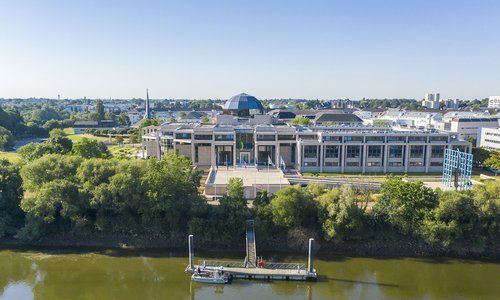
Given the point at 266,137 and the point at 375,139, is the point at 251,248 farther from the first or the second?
the point at 375,139

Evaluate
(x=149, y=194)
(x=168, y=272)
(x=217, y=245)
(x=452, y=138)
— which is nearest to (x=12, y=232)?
(x=149, y=194)

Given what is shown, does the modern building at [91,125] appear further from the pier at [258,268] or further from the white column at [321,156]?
the pier at [258,268]

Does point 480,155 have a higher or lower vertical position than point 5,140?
higher

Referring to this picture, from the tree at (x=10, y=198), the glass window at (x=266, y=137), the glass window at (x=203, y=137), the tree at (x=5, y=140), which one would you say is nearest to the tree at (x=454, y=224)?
the glass window at (x=266, y=137)

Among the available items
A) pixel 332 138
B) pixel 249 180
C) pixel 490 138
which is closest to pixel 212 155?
pixel 249 180

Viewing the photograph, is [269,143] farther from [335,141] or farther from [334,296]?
[334,296]

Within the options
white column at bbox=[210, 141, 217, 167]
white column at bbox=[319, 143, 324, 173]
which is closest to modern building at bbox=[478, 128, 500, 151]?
white column at bbox=[319, 143, 324, 173]
